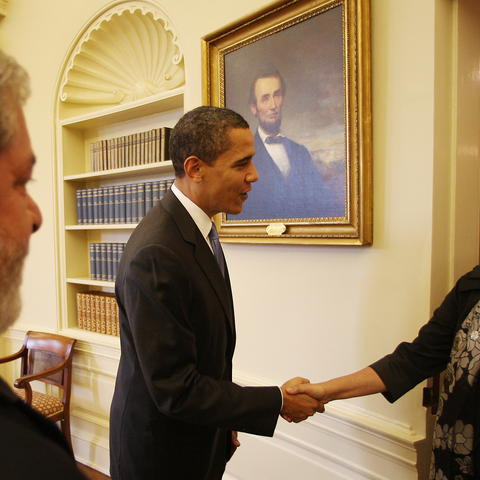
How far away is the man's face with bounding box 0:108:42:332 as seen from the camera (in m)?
0.54

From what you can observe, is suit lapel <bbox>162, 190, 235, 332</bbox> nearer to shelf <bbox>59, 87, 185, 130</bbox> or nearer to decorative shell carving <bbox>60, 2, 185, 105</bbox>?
shelf <bbox>59, 87, 185, 130</bbox>

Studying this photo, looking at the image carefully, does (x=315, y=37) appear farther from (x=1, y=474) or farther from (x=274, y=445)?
(x=274, y=445)

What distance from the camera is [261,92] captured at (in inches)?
82.0

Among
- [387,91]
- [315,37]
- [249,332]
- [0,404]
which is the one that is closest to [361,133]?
[387,91]

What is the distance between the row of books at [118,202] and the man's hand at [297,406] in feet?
5.53

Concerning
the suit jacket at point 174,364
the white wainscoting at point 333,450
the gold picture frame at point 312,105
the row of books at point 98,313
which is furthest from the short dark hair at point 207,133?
the row of books at point 98,313

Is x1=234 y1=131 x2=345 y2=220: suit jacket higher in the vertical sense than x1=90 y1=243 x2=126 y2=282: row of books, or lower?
higher

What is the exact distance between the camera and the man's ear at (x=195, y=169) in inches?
52.7

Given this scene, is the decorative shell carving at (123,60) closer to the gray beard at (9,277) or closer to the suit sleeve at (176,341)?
the suit sleeve at (176,341)

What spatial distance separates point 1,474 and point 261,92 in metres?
2.03

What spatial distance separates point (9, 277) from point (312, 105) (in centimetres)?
164

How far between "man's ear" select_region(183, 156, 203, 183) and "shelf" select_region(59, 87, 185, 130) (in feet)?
4.47

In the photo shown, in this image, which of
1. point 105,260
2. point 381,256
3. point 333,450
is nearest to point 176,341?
point 381,256

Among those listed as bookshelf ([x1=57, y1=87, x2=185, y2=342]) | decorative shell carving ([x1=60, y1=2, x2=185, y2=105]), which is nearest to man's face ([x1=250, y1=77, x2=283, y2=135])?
decorative shell carving ([x1=60, y1=2, x2=185, y2=105])
